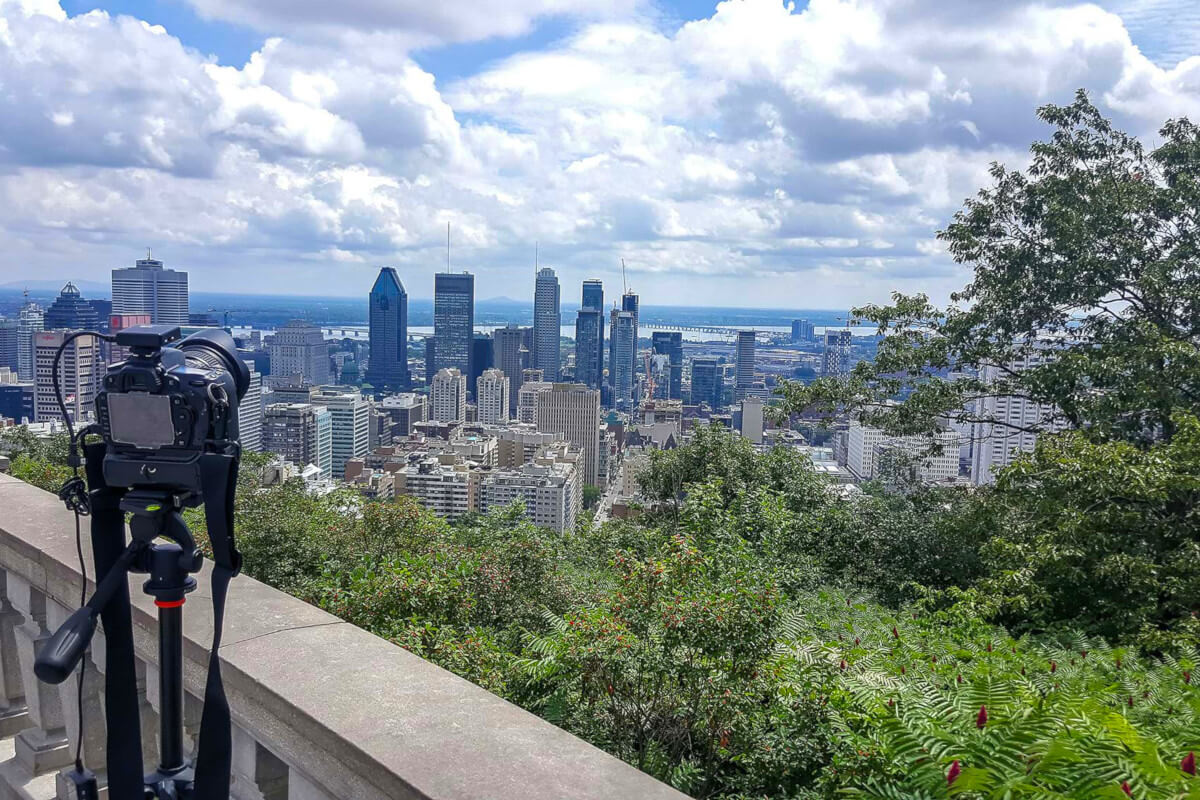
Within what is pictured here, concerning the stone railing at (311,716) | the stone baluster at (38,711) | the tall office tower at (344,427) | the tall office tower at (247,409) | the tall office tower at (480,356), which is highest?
the tall office tower at (247,409)

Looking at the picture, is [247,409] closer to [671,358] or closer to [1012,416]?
[1012,416]

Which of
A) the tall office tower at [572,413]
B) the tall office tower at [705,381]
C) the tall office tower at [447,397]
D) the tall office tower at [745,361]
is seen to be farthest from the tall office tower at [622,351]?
the tall office tower at [572,413]

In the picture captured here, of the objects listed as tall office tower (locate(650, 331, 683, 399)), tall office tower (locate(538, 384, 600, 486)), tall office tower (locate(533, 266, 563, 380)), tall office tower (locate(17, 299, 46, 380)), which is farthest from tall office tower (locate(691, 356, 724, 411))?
tall office tower (locate(17, 299, 46, 380))

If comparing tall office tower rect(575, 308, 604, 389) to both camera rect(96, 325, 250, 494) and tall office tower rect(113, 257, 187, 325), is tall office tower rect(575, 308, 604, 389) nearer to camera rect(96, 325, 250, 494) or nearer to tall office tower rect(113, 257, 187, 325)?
tall office tower rect(113, 257, 187, 325)

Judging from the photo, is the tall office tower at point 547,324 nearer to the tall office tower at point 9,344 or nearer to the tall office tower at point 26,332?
the tall office tower at point 9,344

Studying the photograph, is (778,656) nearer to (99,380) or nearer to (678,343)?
(99,380)

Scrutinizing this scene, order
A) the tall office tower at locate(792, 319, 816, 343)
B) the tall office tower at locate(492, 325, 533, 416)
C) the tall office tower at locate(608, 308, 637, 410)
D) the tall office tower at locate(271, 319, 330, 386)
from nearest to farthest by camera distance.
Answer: the tall office tower at locate(792, 319, 816, 343) < the tall office tower at locate(271, 319, 330, 386) < the tall office tower at locate(492, 325, 533, 416) < the tall office tower at locate(608, 308, 637, 410)

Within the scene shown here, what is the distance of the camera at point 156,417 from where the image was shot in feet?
3.97

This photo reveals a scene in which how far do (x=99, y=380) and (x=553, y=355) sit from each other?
12843cm

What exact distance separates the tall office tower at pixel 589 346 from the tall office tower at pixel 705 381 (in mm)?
21907

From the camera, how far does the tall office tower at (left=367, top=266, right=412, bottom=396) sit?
12294 cm

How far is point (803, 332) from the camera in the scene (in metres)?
85.0

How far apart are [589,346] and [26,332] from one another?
81002 mm

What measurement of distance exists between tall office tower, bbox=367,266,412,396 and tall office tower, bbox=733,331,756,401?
2131 inches
